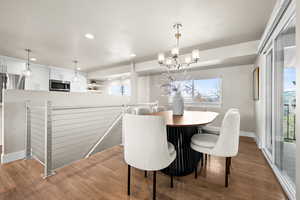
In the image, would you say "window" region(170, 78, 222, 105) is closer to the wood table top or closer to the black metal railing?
the wood table top

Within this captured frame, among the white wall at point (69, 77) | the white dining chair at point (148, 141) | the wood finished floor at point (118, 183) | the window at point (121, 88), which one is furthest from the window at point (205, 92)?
the white wall at point (69, 77)

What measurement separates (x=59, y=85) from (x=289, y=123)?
6.67 meters

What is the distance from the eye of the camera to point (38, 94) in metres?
2.56

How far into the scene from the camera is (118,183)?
65.4 inches

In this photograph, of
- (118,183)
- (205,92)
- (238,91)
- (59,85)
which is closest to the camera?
(118,183)

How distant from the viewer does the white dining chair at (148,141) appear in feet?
3.94

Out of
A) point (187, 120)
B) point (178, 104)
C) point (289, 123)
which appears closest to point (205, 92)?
point (178, 104)

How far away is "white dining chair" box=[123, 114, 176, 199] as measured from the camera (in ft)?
3.94

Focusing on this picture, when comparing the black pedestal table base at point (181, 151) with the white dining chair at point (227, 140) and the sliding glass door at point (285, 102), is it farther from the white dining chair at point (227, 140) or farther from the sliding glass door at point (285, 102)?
the sliding glass door at point (285, 102)

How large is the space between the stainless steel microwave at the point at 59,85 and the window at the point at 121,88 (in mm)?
2026

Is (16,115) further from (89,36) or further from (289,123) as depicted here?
(289,123)

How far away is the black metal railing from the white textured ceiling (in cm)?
144

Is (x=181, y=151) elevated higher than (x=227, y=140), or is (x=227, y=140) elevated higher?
(x=227, y=140)

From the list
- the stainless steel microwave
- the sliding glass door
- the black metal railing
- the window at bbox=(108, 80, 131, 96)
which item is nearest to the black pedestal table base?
the sliding glass door
